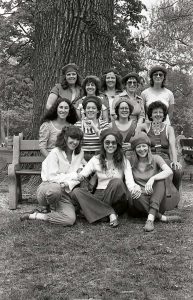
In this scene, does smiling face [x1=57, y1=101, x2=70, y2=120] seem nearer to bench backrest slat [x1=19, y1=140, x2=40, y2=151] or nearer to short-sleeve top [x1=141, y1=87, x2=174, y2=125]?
bench backrest slat [x1=19, y1=140, x2=40, y2=151]

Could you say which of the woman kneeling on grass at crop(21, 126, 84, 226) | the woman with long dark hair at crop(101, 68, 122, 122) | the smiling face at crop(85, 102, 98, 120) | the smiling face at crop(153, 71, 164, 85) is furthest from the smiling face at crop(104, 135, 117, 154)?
the smiling face at crop(153, 71, 164, 85)

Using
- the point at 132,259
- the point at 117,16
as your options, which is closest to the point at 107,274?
the point at 132,259

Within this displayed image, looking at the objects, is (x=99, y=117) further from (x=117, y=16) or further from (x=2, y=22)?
(x=2, y=22)

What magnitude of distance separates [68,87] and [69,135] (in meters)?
1.56

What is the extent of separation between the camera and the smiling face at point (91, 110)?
604 centimetres

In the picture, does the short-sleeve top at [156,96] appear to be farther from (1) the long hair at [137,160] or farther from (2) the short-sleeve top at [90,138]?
(1) the long hair at [137,160]

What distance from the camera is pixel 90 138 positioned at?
20.3 feet

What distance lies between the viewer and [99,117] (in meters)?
6.39

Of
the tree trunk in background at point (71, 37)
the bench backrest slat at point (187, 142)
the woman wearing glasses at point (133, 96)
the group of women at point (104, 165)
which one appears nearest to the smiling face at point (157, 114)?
the group of women at point (104, 165)

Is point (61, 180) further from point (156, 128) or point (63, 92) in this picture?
point (63, 92)

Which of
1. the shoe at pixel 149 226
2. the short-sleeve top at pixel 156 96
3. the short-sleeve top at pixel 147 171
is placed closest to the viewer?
the shoe at pixel 149 226

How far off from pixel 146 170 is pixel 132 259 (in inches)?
67.4

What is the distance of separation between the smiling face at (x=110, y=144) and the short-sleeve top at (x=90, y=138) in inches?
28.5

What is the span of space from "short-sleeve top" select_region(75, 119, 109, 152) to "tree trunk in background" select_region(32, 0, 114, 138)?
169 cm
